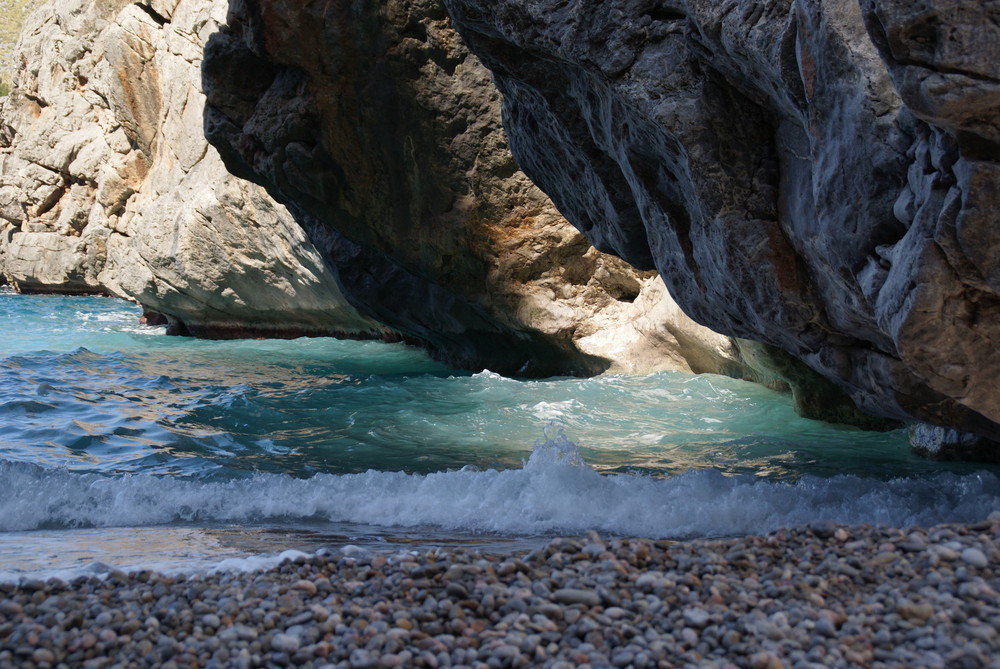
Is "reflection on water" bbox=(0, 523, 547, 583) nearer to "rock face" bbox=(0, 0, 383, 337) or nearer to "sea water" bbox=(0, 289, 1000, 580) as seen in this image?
"sea water" bbox=(0, 289, 1000, 580)

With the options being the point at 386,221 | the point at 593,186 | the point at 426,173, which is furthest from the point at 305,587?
the point at 386,221

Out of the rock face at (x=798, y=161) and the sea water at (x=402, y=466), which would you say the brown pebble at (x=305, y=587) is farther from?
the rock face at (x=798, y=161)

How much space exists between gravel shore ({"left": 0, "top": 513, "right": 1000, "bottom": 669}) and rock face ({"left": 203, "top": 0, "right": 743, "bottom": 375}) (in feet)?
25.2

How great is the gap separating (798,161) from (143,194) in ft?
66.1

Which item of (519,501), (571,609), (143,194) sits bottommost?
(519,501)

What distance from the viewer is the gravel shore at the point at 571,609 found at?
2.65 m

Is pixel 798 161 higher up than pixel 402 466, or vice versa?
pixel 798 161

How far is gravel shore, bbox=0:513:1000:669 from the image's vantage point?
265 cm

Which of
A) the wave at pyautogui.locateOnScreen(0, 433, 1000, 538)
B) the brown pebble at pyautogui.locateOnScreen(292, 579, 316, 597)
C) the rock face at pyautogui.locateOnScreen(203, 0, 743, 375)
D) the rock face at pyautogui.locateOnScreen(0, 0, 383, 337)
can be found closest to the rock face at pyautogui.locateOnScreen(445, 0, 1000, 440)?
the wave at pyautogui.locateOnScreen(0, 433, 1000, 538)

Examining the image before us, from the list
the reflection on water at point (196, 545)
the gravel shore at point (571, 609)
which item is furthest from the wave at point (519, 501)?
the gravel shore at point (571, 609)

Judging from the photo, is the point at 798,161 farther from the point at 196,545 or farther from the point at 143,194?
the point at 143,194

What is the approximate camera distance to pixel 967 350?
395cm

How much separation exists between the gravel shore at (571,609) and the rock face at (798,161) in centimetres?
109

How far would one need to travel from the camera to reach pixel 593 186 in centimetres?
753
